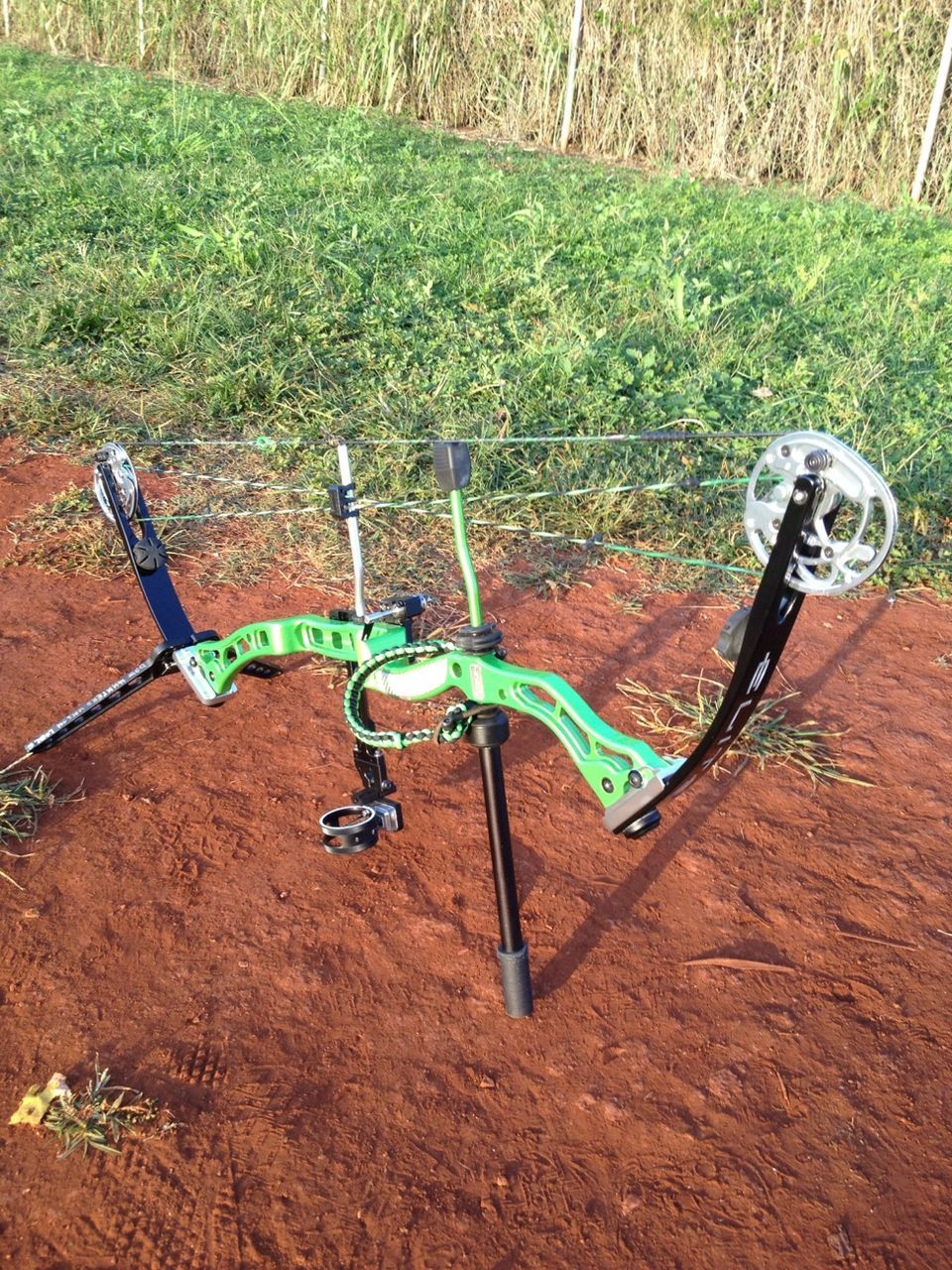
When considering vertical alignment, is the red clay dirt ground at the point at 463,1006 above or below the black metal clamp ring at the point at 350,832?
below

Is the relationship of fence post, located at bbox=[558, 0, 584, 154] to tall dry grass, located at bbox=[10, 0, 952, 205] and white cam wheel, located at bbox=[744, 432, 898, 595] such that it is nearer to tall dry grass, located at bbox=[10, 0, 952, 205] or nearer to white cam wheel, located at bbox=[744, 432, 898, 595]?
tall dry grass, located at bbox=[10, 0, 952, 205]

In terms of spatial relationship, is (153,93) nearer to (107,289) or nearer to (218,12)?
(218,12)

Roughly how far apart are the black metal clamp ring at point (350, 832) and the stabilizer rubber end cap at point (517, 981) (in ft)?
1.52

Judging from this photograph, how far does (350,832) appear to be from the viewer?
2.54 meters

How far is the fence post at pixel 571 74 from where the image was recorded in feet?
33.7

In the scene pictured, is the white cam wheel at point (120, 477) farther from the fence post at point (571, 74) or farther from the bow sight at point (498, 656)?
the fence post at point (571, 74)

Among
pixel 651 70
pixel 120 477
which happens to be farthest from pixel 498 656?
pixel 651 70

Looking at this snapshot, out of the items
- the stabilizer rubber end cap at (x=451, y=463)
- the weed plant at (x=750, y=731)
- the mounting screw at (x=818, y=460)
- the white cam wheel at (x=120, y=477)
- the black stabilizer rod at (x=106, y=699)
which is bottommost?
the weed plant at (x=750, y=731)

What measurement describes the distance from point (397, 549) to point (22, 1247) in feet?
9.18

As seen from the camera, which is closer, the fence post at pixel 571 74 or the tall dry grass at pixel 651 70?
the tall dry grass at pixel 651 70

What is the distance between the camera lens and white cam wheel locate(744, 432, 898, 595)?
5.54 feet

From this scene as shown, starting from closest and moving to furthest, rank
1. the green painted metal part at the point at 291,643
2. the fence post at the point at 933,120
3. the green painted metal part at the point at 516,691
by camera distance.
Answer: the green painted metal part at the point at 516,691
the green painted metal part at the point at 291,643
the fence post at the point at 933,120

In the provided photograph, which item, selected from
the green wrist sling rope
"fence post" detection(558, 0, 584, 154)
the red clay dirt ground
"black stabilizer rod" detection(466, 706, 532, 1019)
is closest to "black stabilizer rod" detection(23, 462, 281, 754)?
the red clay dirt ground

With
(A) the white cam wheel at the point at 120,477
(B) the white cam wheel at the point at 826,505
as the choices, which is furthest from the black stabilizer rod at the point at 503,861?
(A) the white cam wheel at the point at 120,477
